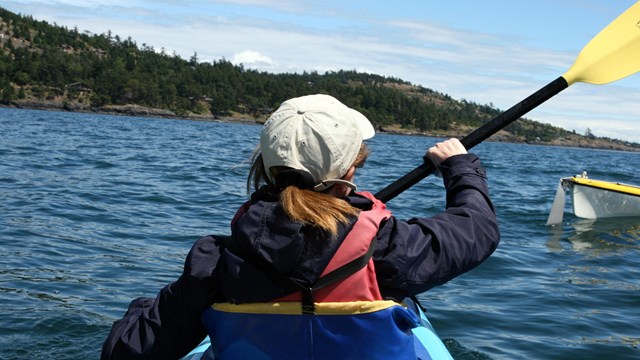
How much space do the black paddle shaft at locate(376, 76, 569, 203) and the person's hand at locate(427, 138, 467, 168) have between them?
1.32ft

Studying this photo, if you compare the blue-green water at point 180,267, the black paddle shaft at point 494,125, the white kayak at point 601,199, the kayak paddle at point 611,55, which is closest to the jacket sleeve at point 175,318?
the black paddle shaft at point 494,125

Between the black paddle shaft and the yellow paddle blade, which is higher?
the yellow paddle blade

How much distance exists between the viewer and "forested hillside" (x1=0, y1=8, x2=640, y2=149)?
306ft

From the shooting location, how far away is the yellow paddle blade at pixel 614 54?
3.30m

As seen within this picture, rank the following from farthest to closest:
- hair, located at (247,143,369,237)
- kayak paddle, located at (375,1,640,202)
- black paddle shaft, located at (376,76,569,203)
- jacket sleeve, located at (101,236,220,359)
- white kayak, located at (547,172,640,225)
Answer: white kayak, located at (547,172,640,225), kayak paddle, located at (375,1,640,202), black paddle shaft, located at (376,76,569,203), jacket sleeve, located at (101,236,220,359), hair, located at (247,143,369,237)

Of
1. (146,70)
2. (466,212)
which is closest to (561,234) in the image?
(466,212)

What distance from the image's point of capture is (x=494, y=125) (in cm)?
294

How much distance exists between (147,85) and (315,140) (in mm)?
104671

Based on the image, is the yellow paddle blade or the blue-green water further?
the blue-green water

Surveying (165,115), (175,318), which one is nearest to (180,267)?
(175,318)

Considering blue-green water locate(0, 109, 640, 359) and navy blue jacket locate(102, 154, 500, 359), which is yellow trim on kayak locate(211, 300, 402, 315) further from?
blue-green water locate(0, 109, 640, 359)

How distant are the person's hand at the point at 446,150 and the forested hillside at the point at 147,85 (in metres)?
82.5

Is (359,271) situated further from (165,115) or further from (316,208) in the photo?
(165,115)

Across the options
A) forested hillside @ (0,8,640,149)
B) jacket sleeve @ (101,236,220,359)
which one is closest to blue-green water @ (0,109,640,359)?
jacket sleeve @ (101,236,220,359)
